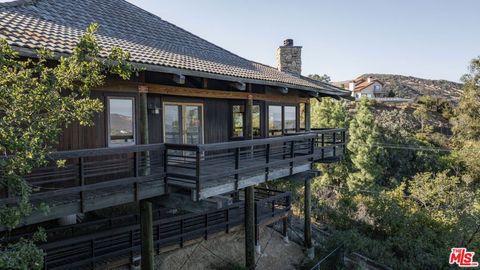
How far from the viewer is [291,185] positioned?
22.9 metres

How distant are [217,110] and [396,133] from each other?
2916 centimetres

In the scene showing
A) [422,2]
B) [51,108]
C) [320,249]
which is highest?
[422,2]

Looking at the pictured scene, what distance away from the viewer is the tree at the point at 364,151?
98.6 ft

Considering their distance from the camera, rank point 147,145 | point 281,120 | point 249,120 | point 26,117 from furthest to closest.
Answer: point 281,120, point 249,120, point 147,145, point 26,117

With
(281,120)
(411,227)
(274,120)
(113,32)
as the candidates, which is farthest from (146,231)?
(411,227)

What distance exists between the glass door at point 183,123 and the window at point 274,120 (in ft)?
10.3

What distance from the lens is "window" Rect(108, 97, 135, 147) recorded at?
7.45 meters

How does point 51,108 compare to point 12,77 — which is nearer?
point 12,77

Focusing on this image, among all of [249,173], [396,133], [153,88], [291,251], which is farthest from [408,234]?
[396,133]

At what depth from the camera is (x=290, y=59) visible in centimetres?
1591

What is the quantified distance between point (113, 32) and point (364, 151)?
26214 millimetres

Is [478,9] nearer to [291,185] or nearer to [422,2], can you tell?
[422,2]

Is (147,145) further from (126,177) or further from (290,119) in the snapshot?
(290,119)

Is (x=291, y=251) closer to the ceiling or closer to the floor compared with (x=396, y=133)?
closer to the floor
